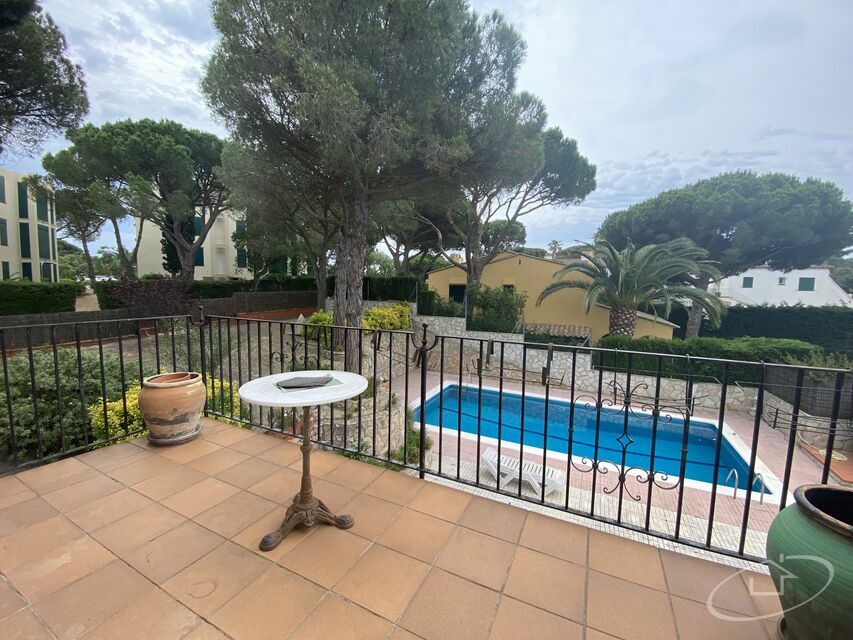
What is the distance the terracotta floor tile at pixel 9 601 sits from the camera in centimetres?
120

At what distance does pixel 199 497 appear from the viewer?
1.90 metres

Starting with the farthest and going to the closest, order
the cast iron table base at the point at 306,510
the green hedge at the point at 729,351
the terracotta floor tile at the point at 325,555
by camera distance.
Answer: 1. the green hedge at the point at 729,351
2. the cast iron table base at the point at 306,510
3. the terracotta floor tile at the point at 325,555

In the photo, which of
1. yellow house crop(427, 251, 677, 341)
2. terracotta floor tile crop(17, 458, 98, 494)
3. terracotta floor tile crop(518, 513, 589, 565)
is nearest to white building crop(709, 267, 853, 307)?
yellow house crop(427, 251, 677, 341)

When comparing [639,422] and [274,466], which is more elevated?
[274,466]

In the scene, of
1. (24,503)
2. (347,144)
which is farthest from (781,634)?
(347,144)

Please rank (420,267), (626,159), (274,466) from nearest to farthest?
(274,466) < (626,159) < (420,267)

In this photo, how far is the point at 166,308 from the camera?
9.92 metres

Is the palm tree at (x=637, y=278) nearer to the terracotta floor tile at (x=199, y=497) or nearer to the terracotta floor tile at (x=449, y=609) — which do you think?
the terracotta floor tile at (x=449, y=609)

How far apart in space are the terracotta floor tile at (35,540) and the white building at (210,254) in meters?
19.3

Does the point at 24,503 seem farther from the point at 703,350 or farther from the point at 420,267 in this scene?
the point at 420,267

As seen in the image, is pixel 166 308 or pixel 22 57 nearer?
pixel 22 57

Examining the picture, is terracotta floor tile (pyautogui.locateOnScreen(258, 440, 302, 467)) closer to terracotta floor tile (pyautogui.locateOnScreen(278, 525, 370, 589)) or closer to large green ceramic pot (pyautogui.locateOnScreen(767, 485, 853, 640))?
terracotta floor tile (pyautogui.locateOnScreen(278, 525, 370, 589))

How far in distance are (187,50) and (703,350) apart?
40.3ft

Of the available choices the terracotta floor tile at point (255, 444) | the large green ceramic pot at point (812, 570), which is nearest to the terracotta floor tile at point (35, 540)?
the terracotta floor tile at point (255, 444)
